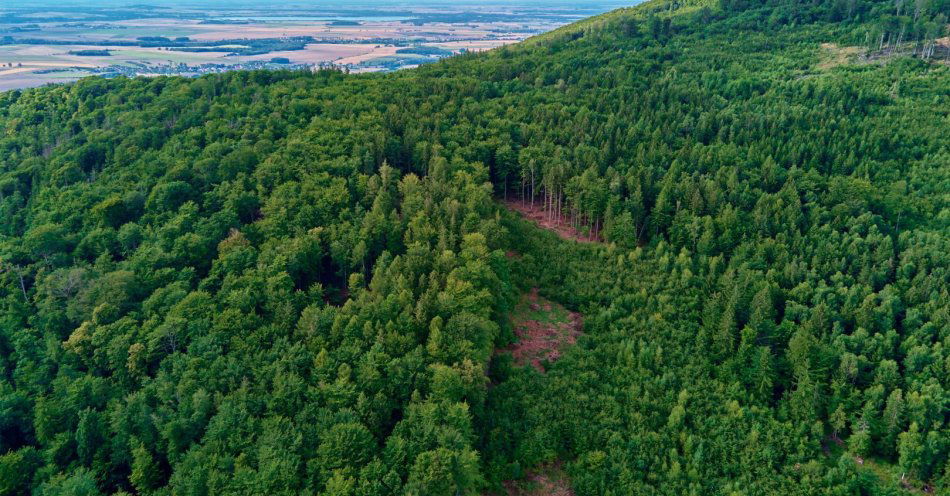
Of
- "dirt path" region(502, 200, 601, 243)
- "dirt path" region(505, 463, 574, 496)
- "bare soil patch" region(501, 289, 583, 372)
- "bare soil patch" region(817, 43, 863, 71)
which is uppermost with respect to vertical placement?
"bare soil patch" region(817, 43, 863, 71)

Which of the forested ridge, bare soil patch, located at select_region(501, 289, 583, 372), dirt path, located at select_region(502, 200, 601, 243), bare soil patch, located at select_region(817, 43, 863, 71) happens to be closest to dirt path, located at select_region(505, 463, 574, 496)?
the forested ridge

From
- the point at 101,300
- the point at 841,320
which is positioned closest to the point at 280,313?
the point at 101,300

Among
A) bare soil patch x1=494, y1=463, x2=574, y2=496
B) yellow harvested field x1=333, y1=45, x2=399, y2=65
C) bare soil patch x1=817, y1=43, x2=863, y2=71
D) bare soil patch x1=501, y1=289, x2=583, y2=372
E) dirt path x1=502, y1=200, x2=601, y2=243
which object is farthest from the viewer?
yellow harvested field x1=333, y1=45, x2=399, y2=65

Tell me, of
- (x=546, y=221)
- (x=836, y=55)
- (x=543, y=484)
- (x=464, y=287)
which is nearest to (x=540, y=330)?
(x=464, y=287)

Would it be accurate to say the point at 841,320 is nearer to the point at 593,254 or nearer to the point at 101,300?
the point at 593,254

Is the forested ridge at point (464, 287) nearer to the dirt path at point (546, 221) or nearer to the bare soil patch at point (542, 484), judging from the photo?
the bare soil patch at point (542, 484)

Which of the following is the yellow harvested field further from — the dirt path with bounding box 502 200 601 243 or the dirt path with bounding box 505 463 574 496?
the dirt path with bounding box 505 463 574 496
